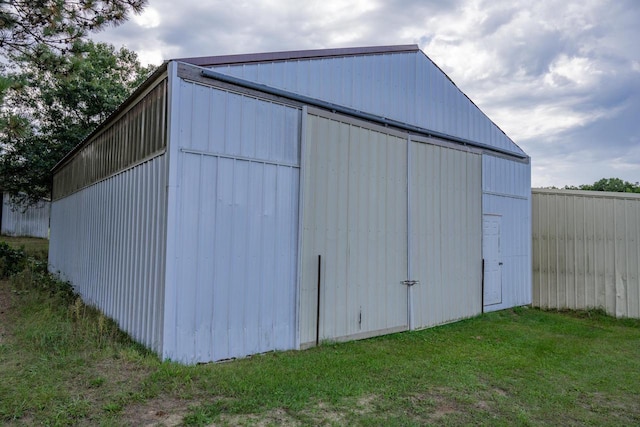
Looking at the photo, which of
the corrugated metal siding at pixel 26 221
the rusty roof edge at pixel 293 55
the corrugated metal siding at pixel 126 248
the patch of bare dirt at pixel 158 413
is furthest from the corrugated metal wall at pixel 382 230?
the corrugated metal siding at pixel 26 221

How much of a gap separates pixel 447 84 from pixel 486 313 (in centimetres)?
465

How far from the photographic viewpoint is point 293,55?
560 centimetres

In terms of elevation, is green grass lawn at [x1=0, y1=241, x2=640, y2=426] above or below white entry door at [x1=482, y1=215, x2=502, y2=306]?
below

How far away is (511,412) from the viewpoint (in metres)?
3.66

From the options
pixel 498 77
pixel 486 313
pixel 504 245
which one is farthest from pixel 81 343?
pixel 498 77

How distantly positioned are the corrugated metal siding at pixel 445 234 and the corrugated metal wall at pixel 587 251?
246 centimetres

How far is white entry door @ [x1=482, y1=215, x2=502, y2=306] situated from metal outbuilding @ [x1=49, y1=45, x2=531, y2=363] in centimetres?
5

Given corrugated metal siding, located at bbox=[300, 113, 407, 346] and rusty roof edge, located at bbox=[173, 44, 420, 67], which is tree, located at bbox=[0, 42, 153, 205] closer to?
rusty roof edge, located at bbox=[173, 44, 420, 67]

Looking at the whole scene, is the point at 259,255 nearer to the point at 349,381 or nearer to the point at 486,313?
the point at 349,381

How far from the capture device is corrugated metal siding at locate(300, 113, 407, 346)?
5.59 meters

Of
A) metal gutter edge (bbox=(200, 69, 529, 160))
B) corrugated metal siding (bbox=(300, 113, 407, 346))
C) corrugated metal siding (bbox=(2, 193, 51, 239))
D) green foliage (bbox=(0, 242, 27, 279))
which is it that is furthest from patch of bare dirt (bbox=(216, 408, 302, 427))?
corrugated metal siding (bbox=(2, 193, 51, 239))

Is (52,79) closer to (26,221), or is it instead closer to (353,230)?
(353,230)

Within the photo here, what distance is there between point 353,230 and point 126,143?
3.69 meters

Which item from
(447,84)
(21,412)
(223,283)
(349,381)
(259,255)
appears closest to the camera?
(21,412)
